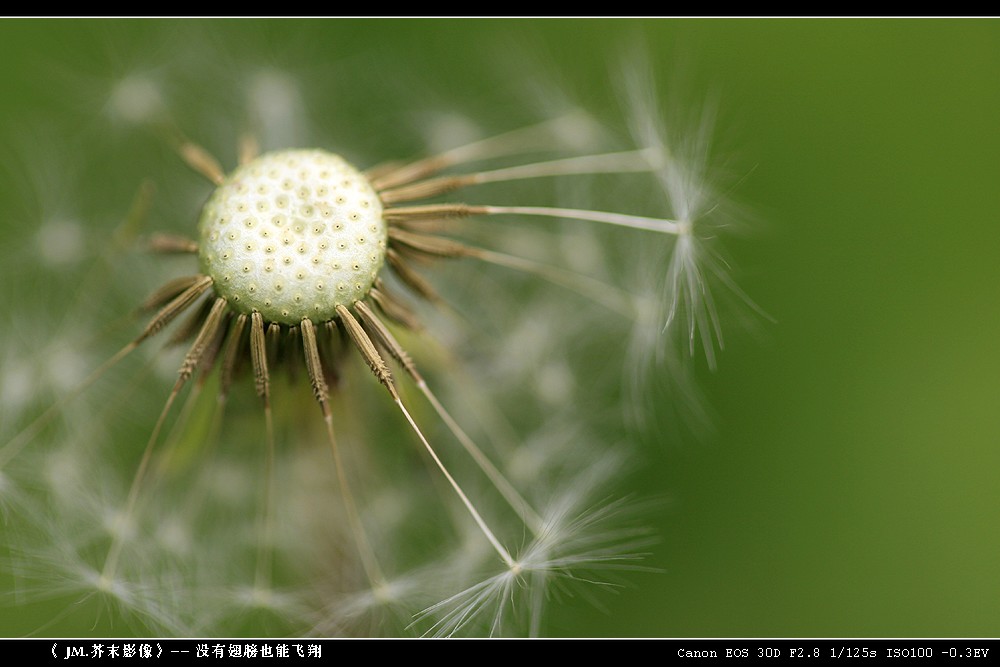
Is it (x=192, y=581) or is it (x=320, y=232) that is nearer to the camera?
(x=320, y=232)

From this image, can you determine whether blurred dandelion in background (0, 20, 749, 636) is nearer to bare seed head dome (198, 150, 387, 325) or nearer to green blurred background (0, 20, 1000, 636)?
bare seed head dome (198, 150, 387, 325)

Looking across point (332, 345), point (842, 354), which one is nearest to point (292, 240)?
point (332, 345)

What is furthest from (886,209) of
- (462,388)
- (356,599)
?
(356,599)

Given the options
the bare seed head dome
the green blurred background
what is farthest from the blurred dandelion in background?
the green blurred background

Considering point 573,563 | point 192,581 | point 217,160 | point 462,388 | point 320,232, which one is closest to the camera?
point 320,232

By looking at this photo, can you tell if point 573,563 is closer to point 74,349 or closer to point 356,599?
point 356,599

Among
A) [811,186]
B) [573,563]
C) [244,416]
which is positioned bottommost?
[573,563]

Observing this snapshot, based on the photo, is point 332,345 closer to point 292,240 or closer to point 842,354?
point 292,240
